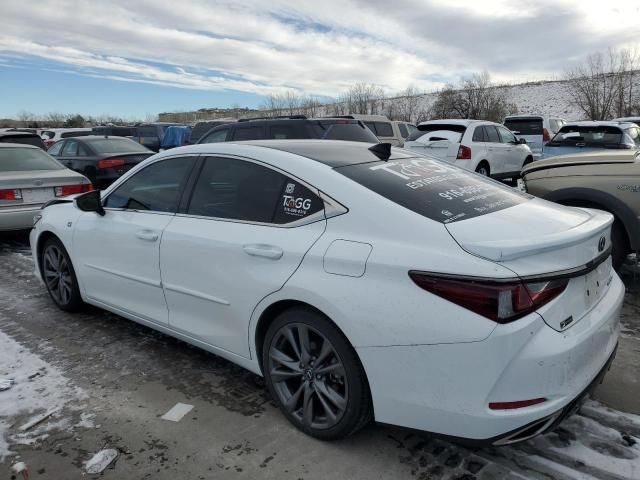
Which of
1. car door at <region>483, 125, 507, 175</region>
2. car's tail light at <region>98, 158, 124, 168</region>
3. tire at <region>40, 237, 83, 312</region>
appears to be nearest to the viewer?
tire at <region>40, 237, 83, 312</region>

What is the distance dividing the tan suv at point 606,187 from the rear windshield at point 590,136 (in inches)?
204

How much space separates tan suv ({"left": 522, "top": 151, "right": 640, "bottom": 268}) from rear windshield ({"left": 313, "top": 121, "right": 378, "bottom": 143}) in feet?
12.6

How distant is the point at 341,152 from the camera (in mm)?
3182

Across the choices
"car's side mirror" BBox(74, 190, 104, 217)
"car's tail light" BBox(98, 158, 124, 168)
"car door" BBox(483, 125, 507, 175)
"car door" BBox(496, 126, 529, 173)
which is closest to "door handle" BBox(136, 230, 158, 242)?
"car's side mirror" BBox(74, 190, 104, 217)

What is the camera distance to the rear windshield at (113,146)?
10898 mm

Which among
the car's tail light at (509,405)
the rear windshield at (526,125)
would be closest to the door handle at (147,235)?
the car's tail light at (509,405)

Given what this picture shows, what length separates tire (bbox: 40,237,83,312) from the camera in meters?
4.48

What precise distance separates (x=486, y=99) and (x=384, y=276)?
3947 cm

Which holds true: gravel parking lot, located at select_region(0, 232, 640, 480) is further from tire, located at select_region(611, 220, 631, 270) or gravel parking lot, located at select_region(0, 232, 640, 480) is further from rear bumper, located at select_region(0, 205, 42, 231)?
rear bumper, located at select_region(0, 205, 42, 231)

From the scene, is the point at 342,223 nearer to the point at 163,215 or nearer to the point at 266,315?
the point at 266,315

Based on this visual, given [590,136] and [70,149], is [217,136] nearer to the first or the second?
[70,149]

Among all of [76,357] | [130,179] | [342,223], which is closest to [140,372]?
[76,357]

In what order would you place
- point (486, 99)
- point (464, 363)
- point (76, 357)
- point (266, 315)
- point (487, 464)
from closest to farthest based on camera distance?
point (464, 363), point (487, 464), point (266, 315), point (76, 357), point (486, 99)

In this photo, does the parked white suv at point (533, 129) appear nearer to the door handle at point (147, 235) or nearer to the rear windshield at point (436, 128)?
the rear windshield at point (436, 128)
